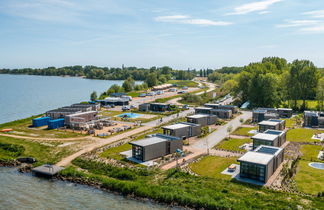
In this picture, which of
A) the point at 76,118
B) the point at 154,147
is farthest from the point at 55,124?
the point at 154,147

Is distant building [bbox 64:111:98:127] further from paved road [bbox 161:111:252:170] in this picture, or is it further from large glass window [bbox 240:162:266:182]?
large glass window [bbox 240:162:266:182]

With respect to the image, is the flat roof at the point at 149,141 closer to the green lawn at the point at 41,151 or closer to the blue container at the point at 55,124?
the green lawn at the point at 41,151

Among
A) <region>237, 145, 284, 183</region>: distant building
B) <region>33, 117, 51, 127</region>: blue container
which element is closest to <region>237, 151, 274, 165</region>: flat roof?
<region>237, 145, 284, 183</region>: distant building

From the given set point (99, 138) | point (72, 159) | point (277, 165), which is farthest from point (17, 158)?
point (277, 165)

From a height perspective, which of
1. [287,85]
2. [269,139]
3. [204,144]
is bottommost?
[204,144]

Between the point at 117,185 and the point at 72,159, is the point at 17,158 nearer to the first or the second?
the point at 72,159

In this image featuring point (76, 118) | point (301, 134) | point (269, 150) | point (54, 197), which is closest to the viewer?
point (54, 197)

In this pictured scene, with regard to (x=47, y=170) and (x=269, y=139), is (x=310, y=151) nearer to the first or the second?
(x=269, y=139)
